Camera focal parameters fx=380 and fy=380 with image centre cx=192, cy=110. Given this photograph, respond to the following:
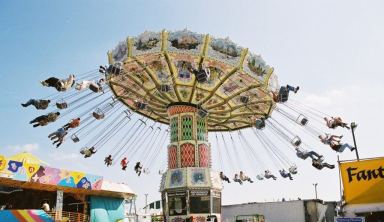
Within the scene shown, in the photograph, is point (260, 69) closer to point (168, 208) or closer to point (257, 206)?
point (168, 208)

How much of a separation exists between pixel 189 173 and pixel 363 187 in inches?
590

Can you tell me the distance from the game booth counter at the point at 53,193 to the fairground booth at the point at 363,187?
15717 millimetres

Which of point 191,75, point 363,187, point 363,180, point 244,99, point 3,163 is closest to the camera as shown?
point 363,187

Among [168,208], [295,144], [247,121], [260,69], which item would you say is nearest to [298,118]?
[295,144]

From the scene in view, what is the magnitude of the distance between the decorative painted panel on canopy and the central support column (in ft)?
4.26

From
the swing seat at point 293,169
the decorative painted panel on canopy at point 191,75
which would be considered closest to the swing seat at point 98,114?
the decorative painted panel on canopy at point 191,75

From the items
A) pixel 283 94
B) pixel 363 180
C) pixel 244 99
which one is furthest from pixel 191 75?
pixel 363 180

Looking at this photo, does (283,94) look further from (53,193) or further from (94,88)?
(53,193)

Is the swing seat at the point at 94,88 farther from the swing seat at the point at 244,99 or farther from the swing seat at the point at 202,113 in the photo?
the swing seat at the point at 244,99

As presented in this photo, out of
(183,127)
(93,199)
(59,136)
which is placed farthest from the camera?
(183,127)

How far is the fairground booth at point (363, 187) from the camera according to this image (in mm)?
11859

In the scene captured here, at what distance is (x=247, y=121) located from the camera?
104 ft

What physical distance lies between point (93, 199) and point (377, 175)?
18.8 meters

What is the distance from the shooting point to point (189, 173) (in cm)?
2595
